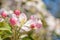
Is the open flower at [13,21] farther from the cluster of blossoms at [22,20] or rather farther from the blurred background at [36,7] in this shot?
the blurred background at [36,7]

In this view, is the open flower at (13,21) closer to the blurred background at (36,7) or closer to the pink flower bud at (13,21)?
the pink flower bud at (13,21)

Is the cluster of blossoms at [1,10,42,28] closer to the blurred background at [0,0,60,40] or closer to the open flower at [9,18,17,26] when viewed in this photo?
the open flower at [9,18,17,26]

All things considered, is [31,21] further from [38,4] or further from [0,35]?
[38,4]

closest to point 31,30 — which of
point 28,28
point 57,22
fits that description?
point 28,28

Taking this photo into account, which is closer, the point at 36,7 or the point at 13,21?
the point at 13,21

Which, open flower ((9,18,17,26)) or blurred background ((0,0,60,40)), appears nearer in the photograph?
open flower ((9,18,17,26))

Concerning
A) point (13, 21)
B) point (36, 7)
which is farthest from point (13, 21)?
point (36, 7)

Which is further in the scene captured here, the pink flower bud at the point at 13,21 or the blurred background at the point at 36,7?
the blurred background at the point at 36,7

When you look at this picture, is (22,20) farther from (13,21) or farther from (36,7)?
(36,7)

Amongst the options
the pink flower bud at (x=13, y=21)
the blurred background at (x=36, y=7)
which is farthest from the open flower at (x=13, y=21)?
the blurred background at (x=36, y=7)

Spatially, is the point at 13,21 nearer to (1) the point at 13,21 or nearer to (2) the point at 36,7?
(1) the point at 13,21

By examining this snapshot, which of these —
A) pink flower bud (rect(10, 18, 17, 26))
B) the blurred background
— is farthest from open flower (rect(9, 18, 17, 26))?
the blurred background
